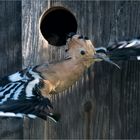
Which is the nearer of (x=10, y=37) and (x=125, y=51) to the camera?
(x=125, y=51)

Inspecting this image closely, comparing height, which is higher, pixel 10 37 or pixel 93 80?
pixel 10 37

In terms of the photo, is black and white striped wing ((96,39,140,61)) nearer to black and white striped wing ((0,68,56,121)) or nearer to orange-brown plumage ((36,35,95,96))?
orange-brown plumage ((36,35,95,96))

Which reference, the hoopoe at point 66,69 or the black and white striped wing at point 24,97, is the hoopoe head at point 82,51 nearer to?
the hoopoe at point 66,69

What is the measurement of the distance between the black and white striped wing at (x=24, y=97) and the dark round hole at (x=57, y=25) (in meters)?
0.29

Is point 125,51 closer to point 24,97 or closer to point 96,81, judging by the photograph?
point 96,81

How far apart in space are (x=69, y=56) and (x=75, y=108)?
30cm

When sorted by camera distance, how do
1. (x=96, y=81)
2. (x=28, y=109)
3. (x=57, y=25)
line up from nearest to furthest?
1. (x=28, y=109)
2. (x=96, y=81)
3. (x=57, y=25)

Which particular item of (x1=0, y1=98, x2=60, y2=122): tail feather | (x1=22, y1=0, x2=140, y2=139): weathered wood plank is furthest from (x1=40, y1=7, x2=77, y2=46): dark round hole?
(x1=0, y1=98, x2=60, y2=122): tail feather

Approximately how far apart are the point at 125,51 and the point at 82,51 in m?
0.15

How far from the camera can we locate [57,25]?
276cm

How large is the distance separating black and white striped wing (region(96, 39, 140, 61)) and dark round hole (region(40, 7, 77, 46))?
0.29 m

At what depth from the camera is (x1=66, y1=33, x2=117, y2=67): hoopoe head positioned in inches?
92.2

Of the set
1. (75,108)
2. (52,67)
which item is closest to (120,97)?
(75,108)

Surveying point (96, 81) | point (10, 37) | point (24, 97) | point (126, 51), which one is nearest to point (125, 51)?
Result: point (126, 51)
